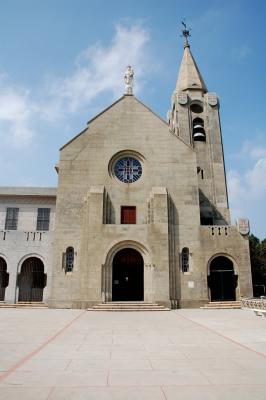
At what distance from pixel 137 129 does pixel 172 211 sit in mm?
8280

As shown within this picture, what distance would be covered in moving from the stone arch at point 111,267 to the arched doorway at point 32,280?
22.5 ft

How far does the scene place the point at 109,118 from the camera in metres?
29.9

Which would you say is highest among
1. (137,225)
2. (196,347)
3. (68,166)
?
(68,166)

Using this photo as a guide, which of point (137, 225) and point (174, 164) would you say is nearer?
point (137, 225)

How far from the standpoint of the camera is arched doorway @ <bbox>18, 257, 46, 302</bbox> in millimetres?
28109

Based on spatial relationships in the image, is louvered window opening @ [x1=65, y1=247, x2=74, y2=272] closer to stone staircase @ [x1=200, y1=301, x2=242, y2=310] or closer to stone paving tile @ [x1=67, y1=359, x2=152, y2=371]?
stone staircase @ [x1=200, y1=301, x2=242, y2=310]

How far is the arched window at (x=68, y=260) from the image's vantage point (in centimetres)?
2622

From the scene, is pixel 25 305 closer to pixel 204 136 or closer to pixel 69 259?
pixel 69 259

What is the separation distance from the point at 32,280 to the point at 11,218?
255 inches

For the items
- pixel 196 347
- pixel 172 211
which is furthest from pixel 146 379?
pixel 172 211

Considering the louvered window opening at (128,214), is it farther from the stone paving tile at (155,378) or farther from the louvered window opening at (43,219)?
the stone paving tile at (155,378)

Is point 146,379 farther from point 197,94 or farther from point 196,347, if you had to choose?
point 197,94

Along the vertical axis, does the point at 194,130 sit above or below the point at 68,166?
above

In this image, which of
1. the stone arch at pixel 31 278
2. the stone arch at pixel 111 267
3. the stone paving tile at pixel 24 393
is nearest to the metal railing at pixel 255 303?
the stone arch at pixel 111 267
